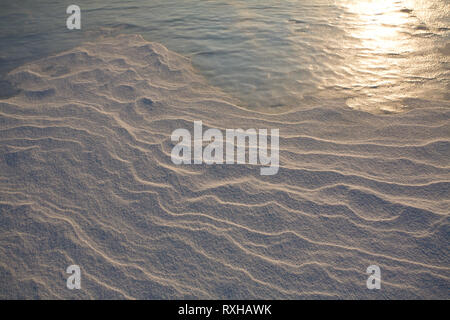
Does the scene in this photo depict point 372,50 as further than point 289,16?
No

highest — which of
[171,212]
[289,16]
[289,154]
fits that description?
[289,16]

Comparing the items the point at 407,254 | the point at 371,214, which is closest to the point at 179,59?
the point at 371,214

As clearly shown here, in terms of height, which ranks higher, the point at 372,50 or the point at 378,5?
the point at 378,5

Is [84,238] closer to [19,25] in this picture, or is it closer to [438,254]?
[438,254]

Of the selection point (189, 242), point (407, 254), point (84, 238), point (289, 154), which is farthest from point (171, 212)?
point (407, 254)

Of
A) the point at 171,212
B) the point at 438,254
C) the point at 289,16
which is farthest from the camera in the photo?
the point at 289,16

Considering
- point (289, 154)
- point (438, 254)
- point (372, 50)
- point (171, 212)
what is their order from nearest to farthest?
point (438, 254) < point (171, 212) < point (289, 154) < point (372, 50)

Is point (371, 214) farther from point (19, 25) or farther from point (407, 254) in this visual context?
point (19, 25)
